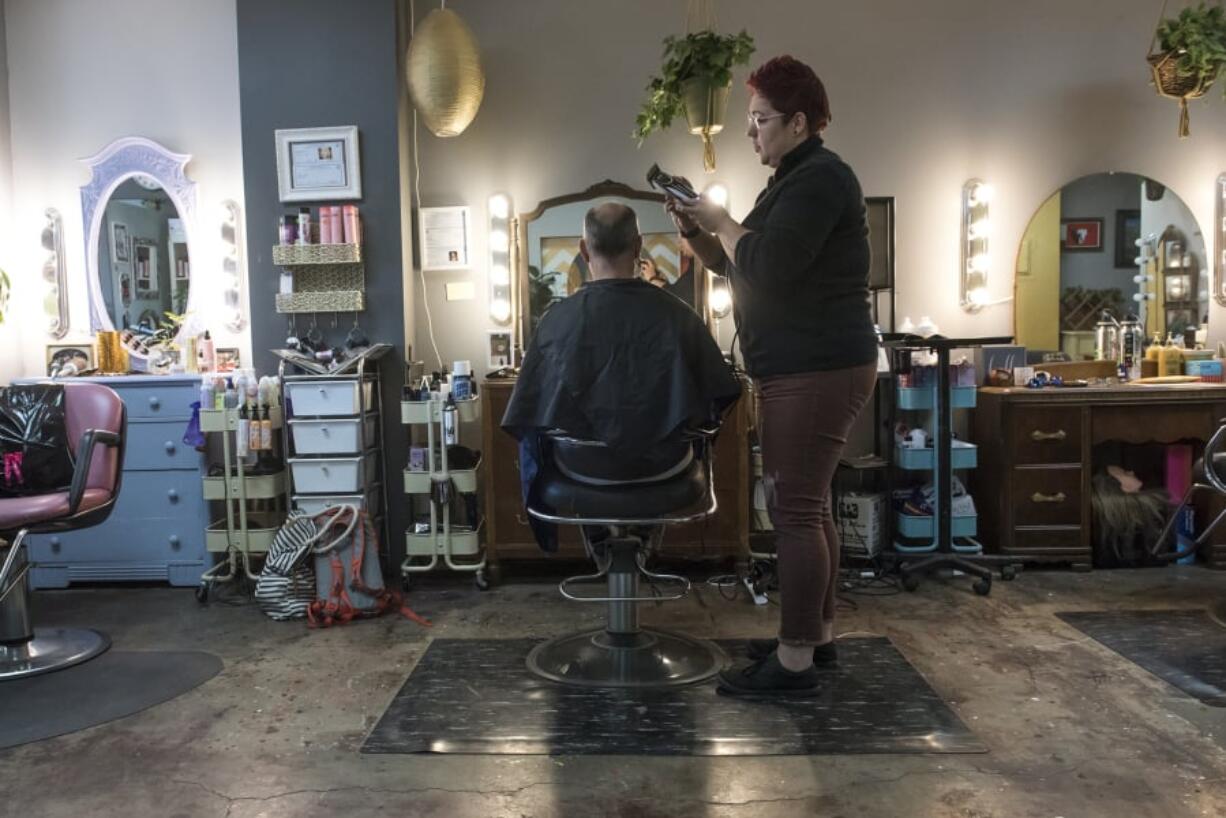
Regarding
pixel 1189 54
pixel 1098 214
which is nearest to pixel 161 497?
pixel 1098 214

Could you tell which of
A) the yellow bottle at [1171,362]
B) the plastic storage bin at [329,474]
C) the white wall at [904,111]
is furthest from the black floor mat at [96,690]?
the yellow bottle at [1171,362]

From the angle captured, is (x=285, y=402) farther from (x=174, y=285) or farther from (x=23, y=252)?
(x=23, y=252)

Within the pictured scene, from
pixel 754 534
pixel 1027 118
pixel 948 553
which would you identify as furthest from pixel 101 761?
pixel 1027 118

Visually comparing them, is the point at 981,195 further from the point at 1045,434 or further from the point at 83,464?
the point at 83,464

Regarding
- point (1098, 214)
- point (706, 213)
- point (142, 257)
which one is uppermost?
point (1098, 214)

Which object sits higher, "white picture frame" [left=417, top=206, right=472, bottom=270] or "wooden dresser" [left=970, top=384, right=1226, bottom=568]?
"white picture frame" [left=417, top=206, right=472, bottom=270]

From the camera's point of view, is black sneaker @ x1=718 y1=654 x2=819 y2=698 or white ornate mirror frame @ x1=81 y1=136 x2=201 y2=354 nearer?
black sneaker @ x1=718 y1=654 x2=819 y2=698

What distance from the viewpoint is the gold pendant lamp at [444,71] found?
343cm

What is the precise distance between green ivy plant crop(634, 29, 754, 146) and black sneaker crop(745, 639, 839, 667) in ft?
6.70

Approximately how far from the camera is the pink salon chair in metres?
2.63

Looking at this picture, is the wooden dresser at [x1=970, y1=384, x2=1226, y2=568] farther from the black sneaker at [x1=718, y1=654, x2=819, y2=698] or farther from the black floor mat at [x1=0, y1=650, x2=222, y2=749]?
the black floor mat at [x1=0, y1=650, x2=222, y2=749]

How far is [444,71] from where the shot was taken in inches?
135

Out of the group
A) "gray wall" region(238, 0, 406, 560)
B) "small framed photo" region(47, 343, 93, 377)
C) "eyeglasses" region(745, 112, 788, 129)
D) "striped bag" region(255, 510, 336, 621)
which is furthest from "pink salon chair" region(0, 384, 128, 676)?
"eyeglasses" region(745, 112, 788, 129)

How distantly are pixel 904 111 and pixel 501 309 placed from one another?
190cm
